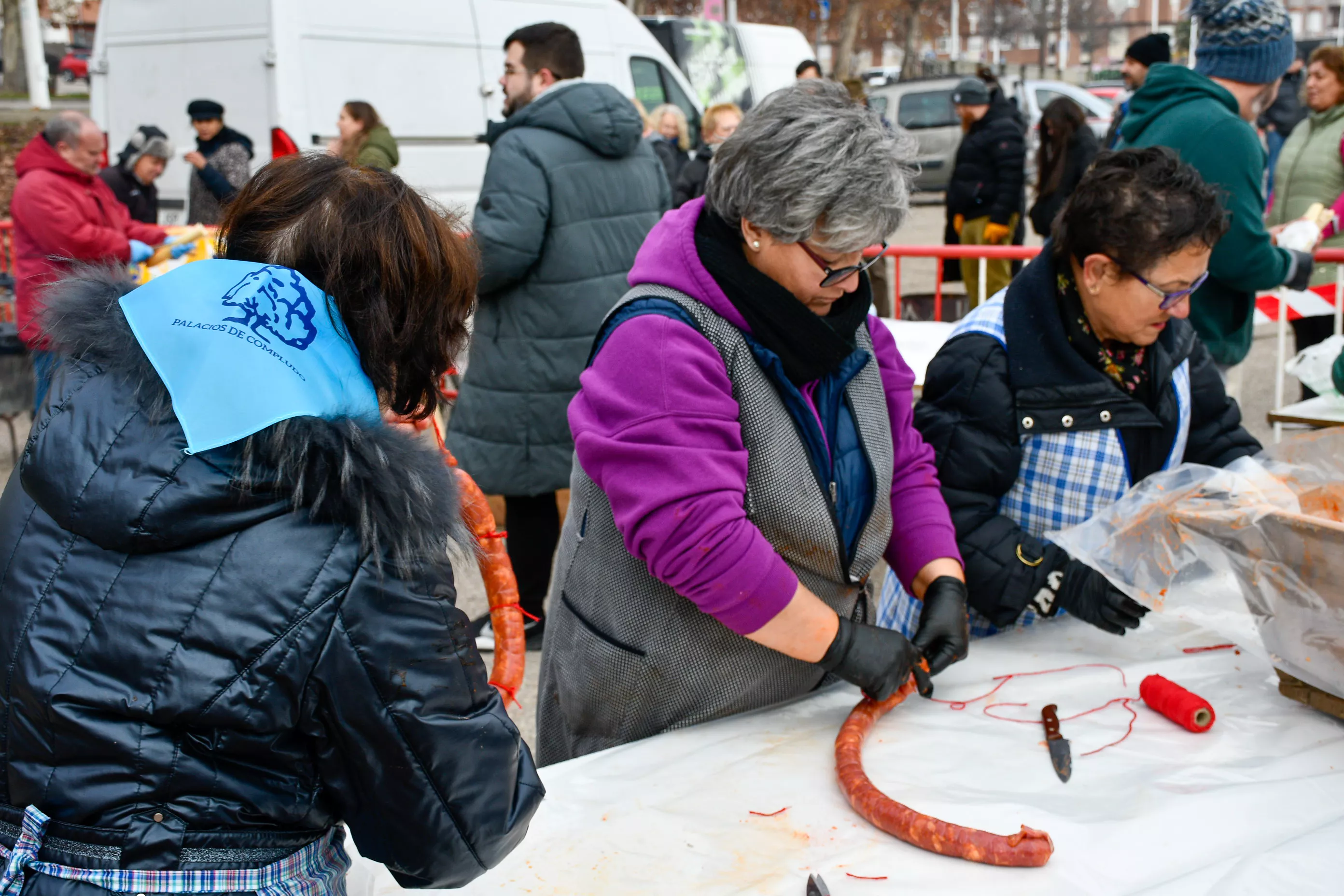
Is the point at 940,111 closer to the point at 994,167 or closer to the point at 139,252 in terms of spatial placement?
the point at 994,167

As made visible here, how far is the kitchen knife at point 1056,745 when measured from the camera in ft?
5.93

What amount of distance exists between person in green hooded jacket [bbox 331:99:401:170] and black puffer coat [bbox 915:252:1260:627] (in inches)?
191

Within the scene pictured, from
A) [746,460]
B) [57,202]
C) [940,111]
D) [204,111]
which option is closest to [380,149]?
[204,111]

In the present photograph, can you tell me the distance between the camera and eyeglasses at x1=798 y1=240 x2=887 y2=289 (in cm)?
185

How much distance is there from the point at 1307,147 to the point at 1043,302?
439 centimetres

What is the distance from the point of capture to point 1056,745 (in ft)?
6.13

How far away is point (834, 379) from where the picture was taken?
1.97 metres

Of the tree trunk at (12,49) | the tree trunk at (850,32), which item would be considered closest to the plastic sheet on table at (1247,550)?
the tree trunk at (12,49)

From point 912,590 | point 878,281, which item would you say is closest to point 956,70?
point 878,281

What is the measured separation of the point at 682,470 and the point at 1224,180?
254 centimetres

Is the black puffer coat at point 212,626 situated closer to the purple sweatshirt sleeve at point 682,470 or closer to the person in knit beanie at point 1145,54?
the purple sweatshirt sleeve at point 682,470

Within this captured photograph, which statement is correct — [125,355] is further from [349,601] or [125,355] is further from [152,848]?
[152,848]

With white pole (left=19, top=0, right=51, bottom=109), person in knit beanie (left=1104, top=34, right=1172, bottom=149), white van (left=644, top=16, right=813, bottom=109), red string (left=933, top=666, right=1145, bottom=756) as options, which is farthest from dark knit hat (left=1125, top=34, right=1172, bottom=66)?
white pole (left=19, top=0, right=51, bottom=109)

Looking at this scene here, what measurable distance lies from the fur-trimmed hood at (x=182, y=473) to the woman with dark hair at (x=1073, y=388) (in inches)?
55.6
